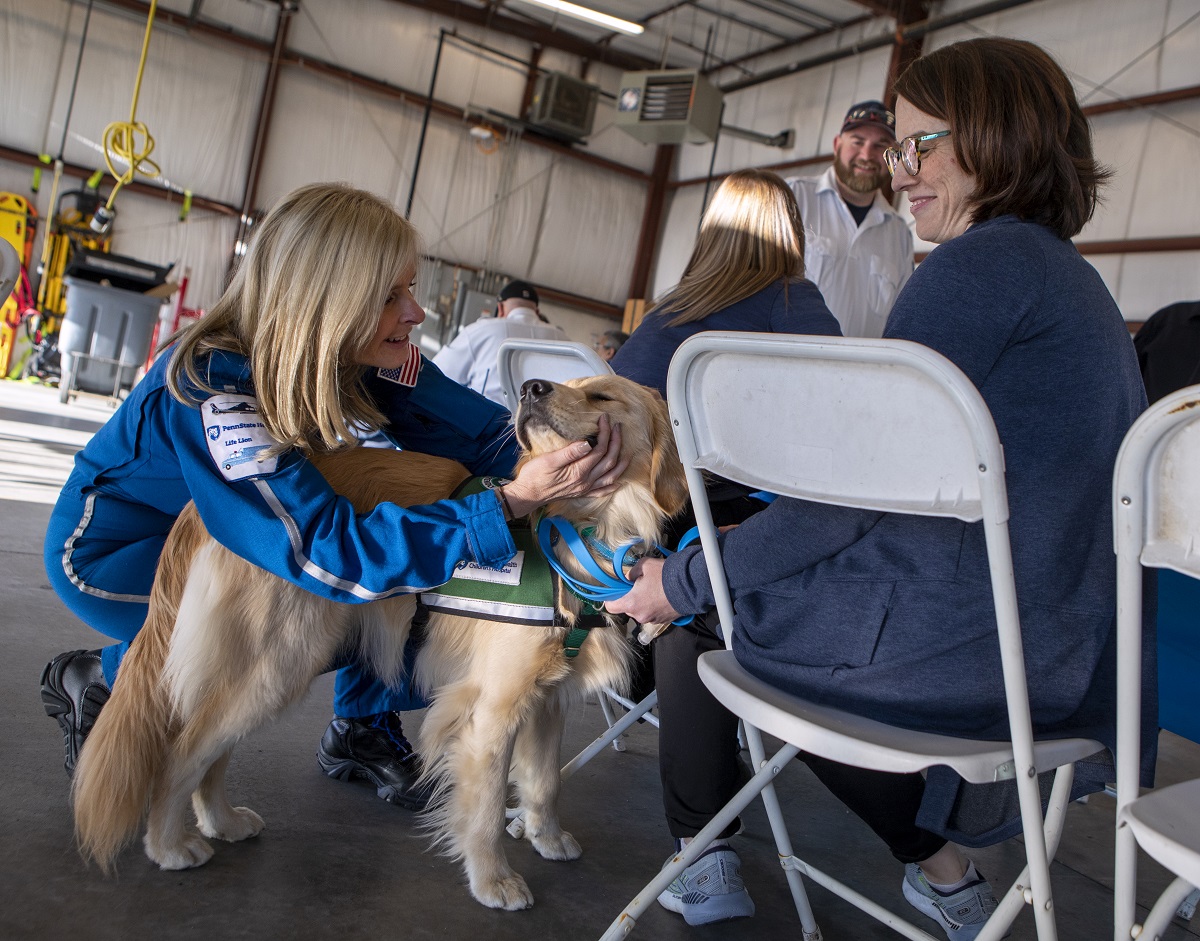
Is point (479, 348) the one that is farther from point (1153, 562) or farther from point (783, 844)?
point (1153, 562)

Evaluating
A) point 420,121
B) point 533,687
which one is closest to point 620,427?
point 533,687

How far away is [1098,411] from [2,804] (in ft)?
6.30

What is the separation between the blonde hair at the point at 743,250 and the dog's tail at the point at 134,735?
1.17 m

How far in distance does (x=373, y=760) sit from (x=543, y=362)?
39.6 inches

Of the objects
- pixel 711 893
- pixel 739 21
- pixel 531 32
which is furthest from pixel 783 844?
pixel 531 32

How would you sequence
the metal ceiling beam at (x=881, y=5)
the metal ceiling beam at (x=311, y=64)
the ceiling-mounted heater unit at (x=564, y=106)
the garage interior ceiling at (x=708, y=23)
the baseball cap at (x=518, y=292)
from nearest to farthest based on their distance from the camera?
the baseball cap at (x=518, y=292) → the metal ceiling beam at (x=881, y=5) → the garage interior ceiling at (x=708, y=23) → the metal ceiling beam at (x=311, y=64) → the ceiling-mounted heater unit at (x=564, y=106)

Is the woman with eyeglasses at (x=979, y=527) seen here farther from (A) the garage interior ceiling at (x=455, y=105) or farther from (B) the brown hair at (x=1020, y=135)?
(A) the garage interior ceiling at (x=455, y=105)

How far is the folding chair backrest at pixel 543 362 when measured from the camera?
2057 mm

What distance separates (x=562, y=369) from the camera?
226 centimetres

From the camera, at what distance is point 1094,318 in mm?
1211

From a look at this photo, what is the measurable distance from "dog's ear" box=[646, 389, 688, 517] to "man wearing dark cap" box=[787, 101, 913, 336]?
5.54 ft

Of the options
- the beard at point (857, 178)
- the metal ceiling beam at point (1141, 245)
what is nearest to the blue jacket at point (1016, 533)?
the beard at point (857, 178)

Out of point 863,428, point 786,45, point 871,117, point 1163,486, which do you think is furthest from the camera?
point 786,45

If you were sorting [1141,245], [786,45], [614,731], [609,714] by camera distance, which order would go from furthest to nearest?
[786,45]
[1141,245]
[609,714]
[614,731]
